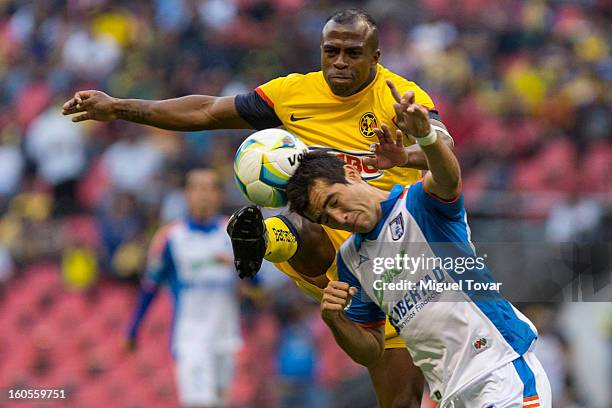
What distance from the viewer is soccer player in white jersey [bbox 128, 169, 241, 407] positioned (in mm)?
10664

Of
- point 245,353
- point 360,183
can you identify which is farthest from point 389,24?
point 360,183

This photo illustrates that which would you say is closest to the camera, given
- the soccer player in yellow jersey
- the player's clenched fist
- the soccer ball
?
the player's clenched fist

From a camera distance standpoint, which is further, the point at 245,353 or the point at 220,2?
the point at 220,2

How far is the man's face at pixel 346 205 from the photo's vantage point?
5.54 metres

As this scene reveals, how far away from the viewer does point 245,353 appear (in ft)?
40.0

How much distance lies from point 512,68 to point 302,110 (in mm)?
8261

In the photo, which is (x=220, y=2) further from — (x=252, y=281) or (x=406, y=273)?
(x=406, y=273)

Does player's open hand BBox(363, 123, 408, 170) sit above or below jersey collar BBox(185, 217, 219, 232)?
above

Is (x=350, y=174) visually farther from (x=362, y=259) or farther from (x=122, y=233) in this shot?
(x=122, y=233)

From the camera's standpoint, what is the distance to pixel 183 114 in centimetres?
695

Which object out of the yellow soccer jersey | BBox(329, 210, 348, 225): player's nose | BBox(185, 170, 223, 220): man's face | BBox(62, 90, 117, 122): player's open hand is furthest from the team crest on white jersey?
BBox(185, 170, 223, 220): man's face

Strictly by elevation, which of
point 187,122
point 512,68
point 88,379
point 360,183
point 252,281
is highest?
point 512,68

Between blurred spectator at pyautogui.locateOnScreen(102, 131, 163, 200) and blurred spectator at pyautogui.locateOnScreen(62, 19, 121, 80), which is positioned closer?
blurred spectator at pyautogui.locateOnScreen(102, 131, 163, 200)

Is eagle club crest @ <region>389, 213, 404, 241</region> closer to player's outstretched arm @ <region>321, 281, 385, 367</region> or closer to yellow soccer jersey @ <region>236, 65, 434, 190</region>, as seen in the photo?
player's outstretched arm @ <region>321, 281, 385, 367</region>
